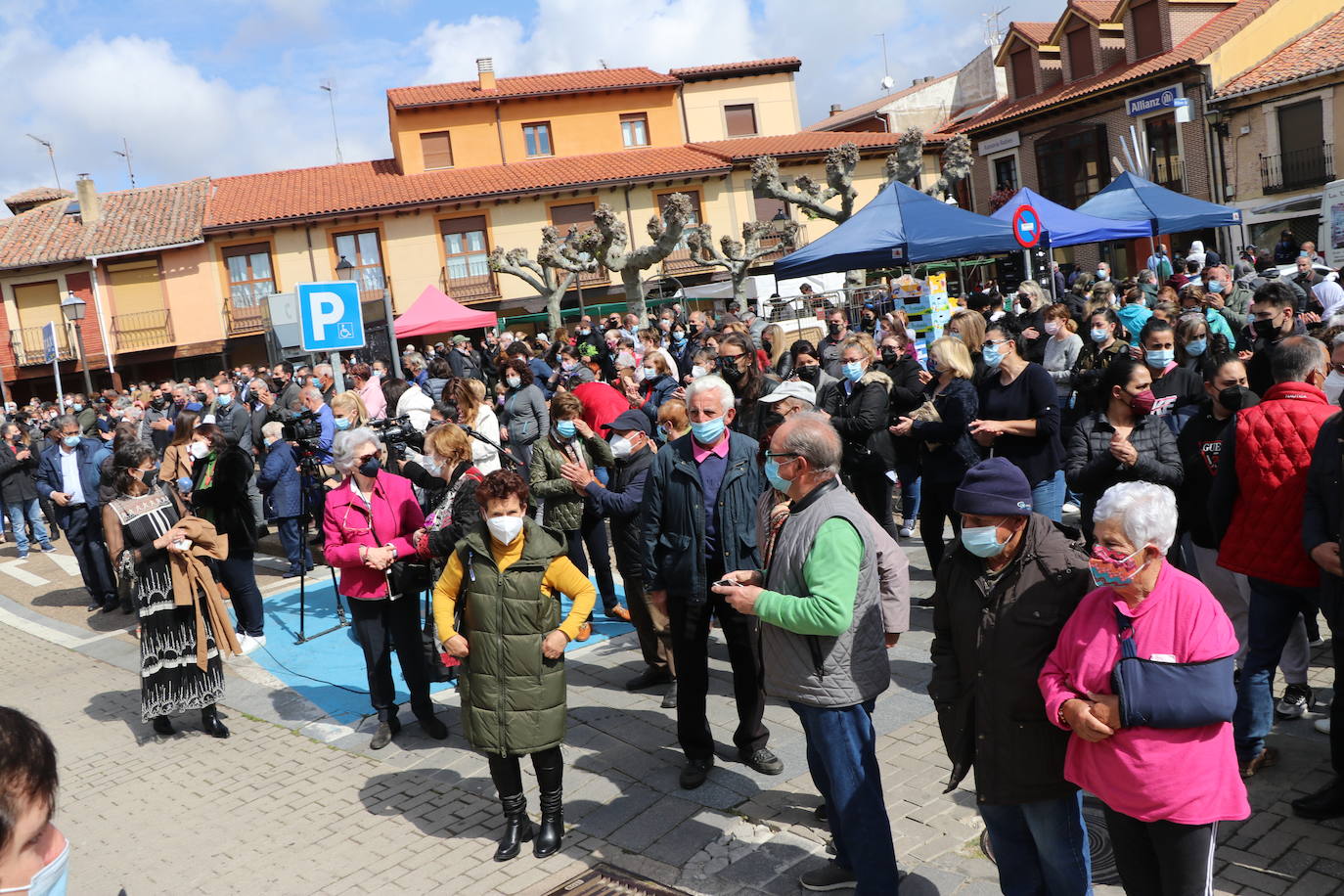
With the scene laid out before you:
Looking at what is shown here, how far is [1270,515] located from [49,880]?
14.3ft

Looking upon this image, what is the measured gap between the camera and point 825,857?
14.0 ft

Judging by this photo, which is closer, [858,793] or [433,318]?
[858,793]

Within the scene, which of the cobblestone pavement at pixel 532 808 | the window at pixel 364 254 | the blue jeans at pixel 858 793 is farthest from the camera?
the window at pixel 364 254

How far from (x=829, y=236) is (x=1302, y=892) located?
11250 millimetres

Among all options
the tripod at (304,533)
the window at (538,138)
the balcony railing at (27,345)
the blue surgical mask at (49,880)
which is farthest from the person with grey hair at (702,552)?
the balcony railing at (27,345)

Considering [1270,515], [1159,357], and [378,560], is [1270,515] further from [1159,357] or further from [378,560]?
[378,560]

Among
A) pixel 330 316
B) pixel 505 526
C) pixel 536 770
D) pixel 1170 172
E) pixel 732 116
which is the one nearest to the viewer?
pixel 505 526

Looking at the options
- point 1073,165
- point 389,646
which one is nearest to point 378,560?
point 389,646

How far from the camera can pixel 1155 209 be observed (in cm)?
1531

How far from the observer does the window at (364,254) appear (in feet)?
113

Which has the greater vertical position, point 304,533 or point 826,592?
point 826,592

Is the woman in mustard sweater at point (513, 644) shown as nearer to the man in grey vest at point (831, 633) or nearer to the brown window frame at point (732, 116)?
the man in grey vest at point (831, 633)

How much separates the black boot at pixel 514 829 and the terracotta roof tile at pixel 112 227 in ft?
110

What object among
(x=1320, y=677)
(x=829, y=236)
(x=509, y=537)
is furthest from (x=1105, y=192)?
(x=509, y=537)
